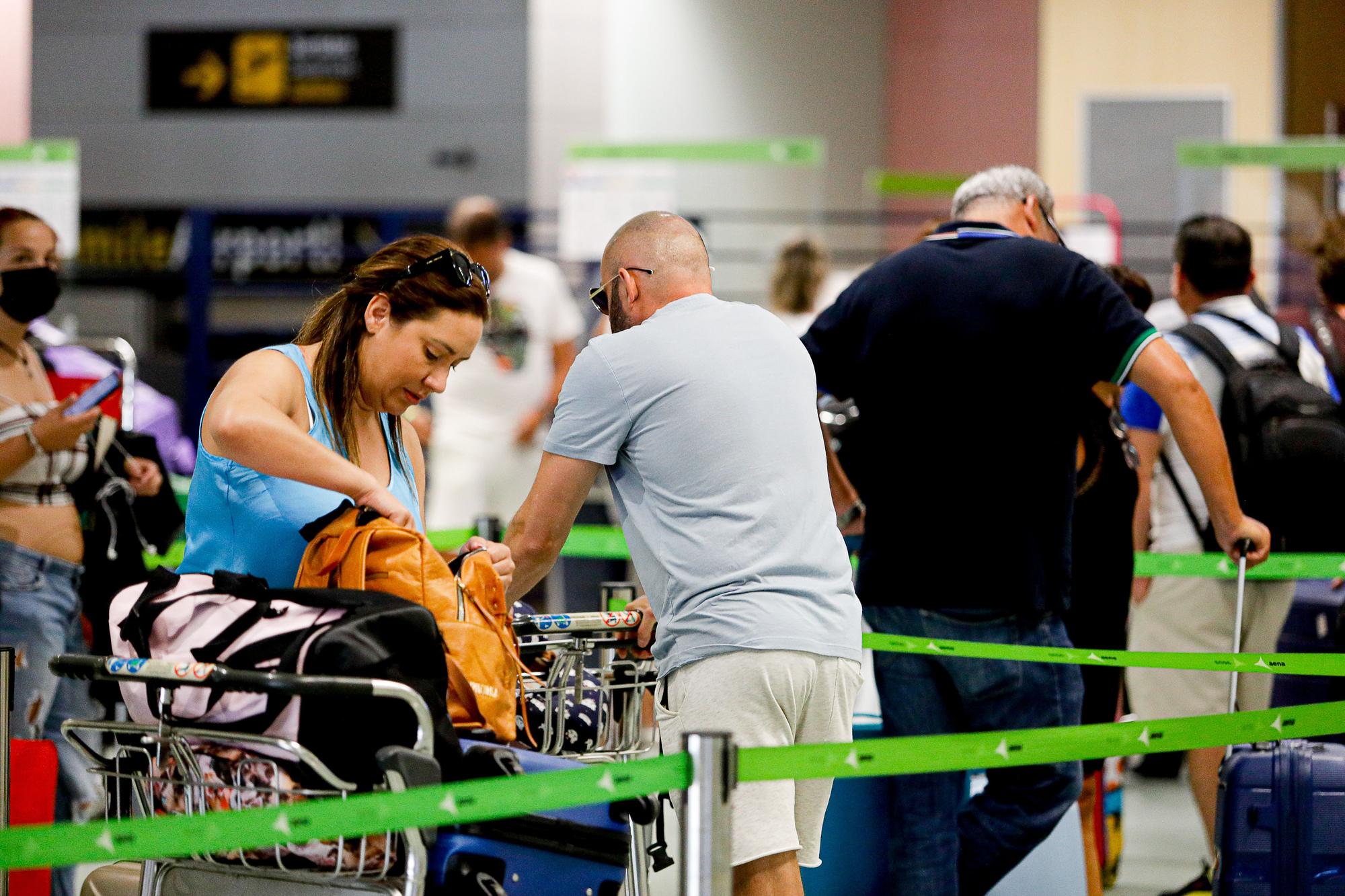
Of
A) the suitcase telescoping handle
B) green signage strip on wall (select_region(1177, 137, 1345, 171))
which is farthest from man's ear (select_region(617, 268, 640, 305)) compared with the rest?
green signage strip on wall (select_region(1177, 137, 1345, 171))

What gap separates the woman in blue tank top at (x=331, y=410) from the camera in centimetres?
263

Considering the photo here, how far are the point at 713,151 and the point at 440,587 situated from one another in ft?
20.4

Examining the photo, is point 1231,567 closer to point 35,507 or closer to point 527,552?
point 527,552

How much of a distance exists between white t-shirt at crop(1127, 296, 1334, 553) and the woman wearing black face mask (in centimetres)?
278

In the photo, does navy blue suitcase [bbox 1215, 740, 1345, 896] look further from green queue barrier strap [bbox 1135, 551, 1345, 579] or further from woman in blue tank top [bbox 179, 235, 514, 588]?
woman in blue tank top [bbox 179, 235, 514, 588]

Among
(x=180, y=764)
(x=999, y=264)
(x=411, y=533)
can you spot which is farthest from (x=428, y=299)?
(x=999, y=264)

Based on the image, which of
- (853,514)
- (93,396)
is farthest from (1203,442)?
(93,396)

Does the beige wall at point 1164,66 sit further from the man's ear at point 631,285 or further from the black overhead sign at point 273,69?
the man's ear at point 631,285

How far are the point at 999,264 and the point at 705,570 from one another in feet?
3.59

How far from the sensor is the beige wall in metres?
11.3

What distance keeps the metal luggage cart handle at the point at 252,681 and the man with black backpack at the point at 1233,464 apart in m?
2.77

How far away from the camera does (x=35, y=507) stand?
13.1 feet

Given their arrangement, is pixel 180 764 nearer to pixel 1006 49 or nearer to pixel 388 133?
pixel 388 133

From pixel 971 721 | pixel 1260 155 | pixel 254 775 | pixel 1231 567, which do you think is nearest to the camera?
pixel 254 775
